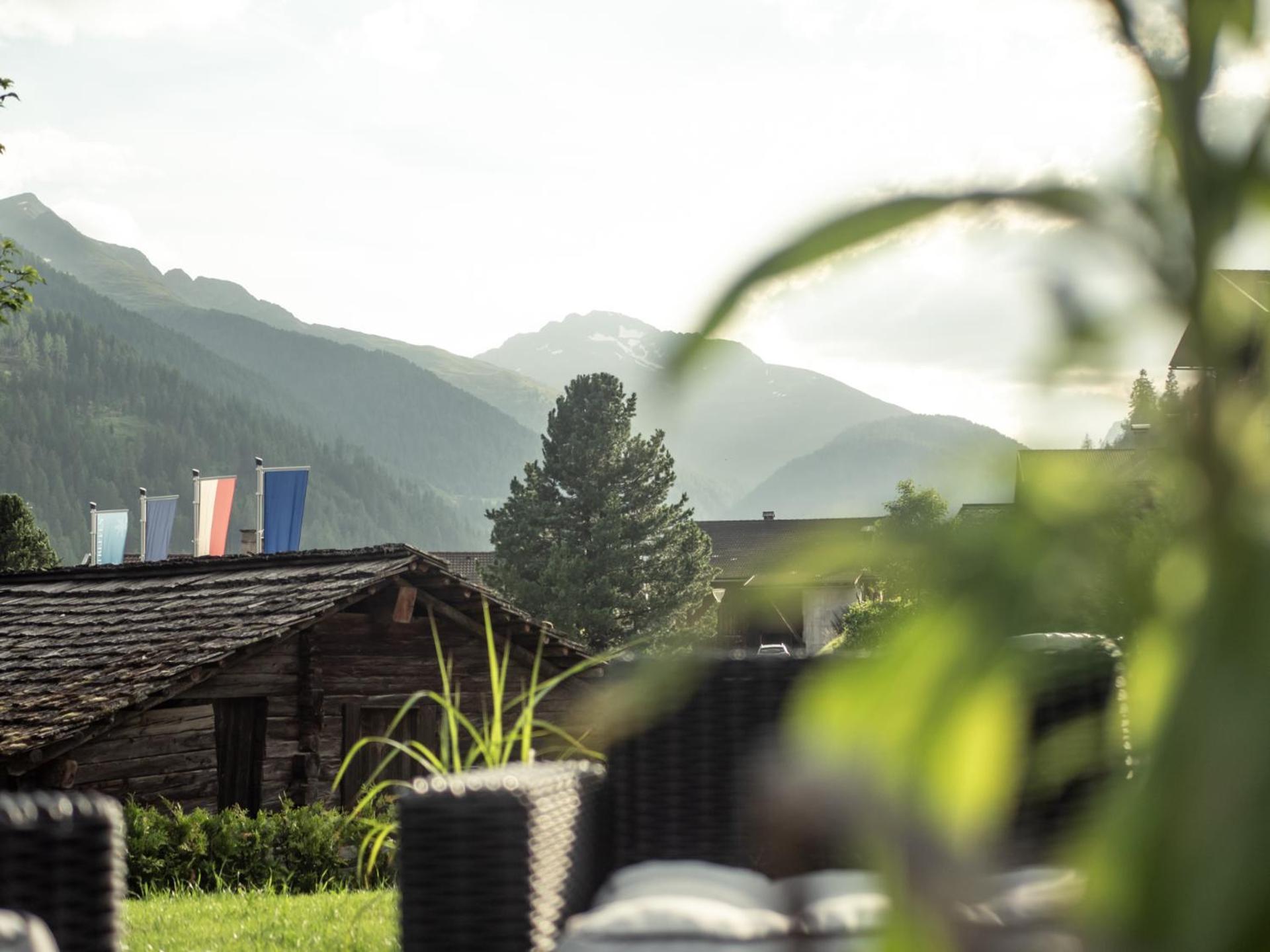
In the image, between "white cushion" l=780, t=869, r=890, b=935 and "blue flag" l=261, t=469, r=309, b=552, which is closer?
"white cushion" l=780, t=869, r=890, b=935

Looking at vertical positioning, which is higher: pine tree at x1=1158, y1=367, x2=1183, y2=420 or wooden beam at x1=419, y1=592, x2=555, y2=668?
pine tree at x1=1158, y1=367, x2=1183, y2=420

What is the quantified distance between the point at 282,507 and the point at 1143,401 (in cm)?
2823

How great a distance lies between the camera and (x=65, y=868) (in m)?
2.53

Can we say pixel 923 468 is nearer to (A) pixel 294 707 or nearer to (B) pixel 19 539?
(A) pixel 294 707

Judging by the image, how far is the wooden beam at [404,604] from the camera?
15250mm

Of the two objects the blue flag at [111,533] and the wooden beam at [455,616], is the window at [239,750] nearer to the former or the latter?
the wooden beam at [455,616]

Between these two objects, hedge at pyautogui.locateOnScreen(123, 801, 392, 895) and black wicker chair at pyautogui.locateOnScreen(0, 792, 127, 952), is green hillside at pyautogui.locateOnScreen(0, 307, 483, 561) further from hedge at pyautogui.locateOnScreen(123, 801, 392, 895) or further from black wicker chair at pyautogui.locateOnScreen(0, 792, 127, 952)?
black wicker chair at pyautogui.locateOnScreen(0, 792, 127, 952)

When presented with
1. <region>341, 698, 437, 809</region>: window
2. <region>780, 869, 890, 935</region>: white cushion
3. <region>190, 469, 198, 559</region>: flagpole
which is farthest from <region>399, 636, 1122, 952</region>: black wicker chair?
<region>190, 469, 198, 559</region>: flagpole

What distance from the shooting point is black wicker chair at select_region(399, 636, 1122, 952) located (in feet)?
8.82

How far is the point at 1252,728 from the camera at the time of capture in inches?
14.5

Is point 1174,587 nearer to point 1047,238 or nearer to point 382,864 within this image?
point 1047,238

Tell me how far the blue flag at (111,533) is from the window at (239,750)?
65.1 feet

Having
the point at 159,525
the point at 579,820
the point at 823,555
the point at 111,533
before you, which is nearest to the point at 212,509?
the point at 159,525

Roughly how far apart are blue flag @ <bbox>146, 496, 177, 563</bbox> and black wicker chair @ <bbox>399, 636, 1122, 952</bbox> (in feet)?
99.4
